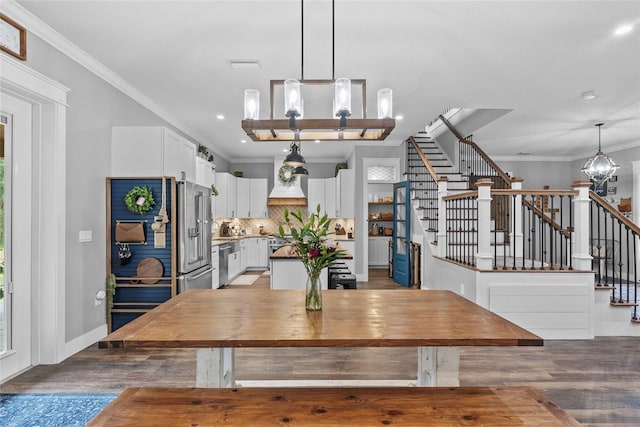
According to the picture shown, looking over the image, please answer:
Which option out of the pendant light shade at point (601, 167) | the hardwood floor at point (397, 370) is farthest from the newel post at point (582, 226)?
the pendant light shade at point (601, 167)

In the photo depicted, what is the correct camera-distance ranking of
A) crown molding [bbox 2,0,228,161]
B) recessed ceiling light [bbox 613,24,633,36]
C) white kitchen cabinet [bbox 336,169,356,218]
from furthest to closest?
white kitchen cabinet [bbox 336,169,356,218]
recessed ceiling light [bbox 613,24,633,36]
crown molding [bbox 2,0,228,161]

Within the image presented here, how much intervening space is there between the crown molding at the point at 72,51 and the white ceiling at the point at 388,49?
0.22 feet

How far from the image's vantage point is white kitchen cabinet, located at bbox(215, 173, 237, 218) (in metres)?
7.57

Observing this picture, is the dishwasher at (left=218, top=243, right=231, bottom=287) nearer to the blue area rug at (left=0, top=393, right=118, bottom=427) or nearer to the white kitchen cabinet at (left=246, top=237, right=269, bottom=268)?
the white kitchen cabinet at (left=246, top=237, right=269, bottom=268)

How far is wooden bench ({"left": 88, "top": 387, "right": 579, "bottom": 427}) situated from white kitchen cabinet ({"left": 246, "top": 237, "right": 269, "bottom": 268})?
22.6ft

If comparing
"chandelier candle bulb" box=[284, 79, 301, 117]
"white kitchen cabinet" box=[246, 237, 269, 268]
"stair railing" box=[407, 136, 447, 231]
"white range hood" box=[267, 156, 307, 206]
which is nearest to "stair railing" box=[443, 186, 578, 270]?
"stair railing" box=[407, 136, 447, 231]

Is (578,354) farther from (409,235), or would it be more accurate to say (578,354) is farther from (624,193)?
(624,193)

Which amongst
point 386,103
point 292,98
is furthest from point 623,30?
point 292,98

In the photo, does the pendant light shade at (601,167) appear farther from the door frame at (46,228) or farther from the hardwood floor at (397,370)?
the door frame at (46,228)

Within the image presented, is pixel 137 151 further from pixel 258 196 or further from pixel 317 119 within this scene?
pixel 258 196

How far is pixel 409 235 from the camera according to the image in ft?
21.7

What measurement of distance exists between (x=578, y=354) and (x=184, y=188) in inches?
173

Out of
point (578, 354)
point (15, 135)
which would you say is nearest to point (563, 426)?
point (578, 354)

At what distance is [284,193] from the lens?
8359 mm
